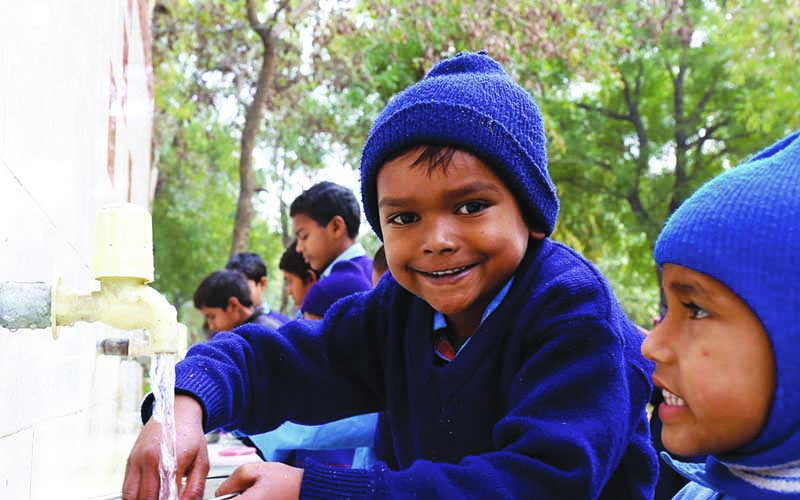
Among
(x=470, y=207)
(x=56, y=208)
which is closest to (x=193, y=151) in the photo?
(x=56, y=208)

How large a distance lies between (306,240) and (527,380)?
128 inches

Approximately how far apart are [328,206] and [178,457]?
318 cm

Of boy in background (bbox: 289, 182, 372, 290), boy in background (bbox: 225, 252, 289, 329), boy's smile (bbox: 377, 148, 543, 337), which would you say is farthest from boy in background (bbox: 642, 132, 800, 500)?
boy in background (bbox: 225, 252, 289, 329)

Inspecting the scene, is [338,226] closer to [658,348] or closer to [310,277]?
[310,277]

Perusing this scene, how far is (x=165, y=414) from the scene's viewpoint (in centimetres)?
150

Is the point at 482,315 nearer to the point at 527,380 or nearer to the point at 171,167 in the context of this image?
the point at 527,380

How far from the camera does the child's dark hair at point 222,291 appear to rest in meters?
5.91

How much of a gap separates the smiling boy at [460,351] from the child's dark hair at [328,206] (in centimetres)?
261

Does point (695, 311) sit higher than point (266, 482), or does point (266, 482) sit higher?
point (695, 311)

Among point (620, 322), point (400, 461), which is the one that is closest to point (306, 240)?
point (400, 461)

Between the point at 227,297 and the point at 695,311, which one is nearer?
the point at 695,311

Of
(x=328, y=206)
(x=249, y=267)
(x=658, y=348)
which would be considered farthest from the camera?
(x=249, y=267)

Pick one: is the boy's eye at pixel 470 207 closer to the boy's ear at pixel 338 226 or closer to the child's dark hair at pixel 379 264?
the child's dark hair at pixel 379 264

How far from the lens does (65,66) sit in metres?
2.22
